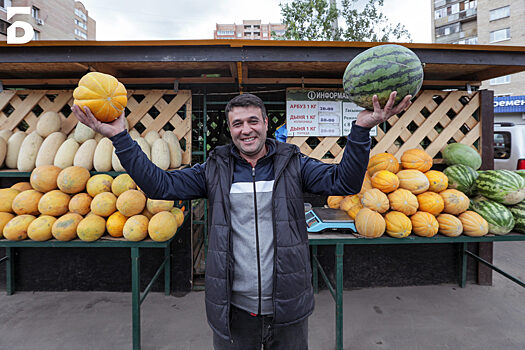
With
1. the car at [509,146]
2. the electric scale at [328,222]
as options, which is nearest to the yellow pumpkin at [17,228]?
the electric scale at [328,222]

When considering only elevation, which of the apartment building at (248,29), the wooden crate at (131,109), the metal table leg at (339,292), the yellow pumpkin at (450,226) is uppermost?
the apartment building at (248,29)

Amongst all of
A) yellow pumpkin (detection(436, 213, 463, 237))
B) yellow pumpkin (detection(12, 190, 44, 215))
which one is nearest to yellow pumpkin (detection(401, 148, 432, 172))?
yellow pumpkin (detection(436, 213, 463, 237))

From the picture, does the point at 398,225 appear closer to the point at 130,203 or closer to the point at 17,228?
the point at 130,203

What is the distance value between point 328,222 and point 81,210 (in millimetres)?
2395

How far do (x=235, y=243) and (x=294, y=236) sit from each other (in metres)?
0.34

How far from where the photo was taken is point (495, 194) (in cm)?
278

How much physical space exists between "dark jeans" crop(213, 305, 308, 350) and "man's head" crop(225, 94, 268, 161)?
95cm

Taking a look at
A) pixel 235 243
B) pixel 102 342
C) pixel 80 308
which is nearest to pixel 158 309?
pixel 102 342

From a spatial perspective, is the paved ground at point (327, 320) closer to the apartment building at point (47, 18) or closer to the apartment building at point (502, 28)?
the apartment building at point (502, 28)

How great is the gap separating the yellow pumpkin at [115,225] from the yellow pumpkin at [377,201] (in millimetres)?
2326

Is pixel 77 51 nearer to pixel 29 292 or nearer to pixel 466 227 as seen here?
pixel 29 292

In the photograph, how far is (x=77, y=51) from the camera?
2.63 meters

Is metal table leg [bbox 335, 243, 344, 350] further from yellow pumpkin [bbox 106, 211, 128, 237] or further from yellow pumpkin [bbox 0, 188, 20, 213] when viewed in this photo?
yellow pumpkin [bbox 0, 188, 20, 213]

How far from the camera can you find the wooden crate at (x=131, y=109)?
3447mm
